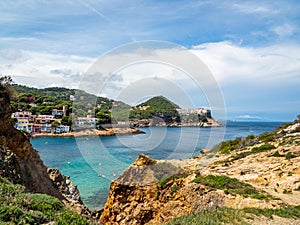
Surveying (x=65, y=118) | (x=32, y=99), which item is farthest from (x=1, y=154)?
(x=32, y=99)

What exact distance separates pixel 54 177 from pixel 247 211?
9.28 meters

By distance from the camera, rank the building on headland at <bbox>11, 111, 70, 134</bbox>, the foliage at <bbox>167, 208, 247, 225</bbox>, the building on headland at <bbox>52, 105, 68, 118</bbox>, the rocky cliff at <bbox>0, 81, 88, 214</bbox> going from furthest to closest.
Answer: the building on headland at <bbox>52, 105, 68, 118</bbox>, the building on headland at <bbox>11, 111, 70, 134</bbox>, the rocky cliff at <bbox>0, 81, 88, 214</bbox>, the foliage at <bbox>167, 208, 247, 225</bbox>

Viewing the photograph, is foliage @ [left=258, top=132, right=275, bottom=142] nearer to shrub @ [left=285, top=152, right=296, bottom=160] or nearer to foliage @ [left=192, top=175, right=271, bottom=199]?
shrub @ [left=285, top=152, right=296, bottom=160]

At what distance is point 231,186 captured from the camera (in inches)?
404

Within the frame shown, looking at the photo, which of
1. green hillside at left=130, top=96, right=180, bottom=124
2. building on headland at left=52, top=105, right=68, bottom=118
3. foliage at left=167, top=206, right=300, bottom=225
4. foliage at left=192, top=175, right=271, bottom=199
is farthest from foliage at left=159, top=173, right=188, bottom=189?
building on headland at left=52, top=105, right=68, bottom=118

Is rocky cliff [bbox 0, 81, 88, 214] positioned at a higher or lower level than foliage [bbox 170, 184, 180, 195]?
higher

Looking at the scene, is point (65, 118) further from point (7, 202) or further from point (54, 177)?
point (7, 202)

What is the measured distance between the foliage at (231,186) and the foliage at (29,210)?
20.2 ft

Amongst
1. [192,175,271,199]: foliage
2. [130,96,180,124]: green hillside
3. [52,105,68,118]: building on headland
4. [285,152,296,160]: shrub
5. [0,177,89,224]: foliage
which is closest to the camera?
[0,177,89,224]: foliage

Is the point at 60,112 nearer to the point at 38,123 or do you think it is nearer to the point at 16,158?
the point at 38,123

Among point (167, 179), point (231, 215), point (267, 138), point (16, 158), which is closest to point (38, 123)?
point (267, 138)

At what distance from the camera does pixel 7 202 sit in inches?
199

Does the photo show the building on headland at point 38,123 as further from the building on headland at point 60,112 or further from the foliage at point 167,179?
the foliage at point 167,179

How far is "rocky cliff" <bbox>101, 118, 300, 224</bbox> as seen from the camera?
9.34 meters
